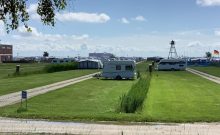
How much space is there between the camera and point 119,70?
53.2m

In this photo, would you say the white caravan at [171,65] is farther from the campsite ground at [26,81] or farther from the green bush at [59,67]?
the campsite ground at [26,81]

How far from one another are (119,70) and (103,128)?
125ft

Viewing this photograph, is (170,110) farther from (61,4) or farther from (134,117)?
(61,4)

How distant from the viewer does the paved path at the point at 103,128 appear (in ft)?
46.9

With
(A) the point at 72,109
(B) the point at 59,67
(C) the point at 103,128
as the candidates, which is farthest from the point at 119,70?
(C) the point at 103,128

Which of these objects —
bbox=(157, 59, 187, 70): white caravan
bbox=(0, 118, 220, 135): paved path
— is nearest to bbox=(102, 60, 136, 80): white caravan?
bbox=(157, 59, 187, 70): white caravan

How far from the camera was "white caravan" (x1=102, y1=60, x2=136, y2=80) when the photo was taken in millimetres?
52906

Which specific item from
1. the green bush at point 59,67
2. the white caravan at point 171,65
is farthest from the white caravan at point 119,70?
the white caravan at point 171,65

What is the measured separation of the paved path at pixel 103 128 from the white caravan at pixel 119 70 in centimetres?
3637

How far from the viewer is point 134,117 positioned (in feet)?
57.3

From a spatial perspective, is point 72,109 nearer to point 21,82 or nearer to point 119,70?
point 21,82

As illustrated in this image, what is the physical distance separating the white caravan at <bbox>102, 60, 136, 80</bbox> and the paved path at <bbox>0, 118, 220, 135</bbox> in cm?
3637

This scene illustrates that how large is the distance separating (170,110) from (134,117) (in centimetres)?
502

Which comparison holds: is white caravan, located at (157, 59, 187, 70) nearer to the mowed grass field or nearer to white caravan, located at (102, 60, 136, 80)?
white caravan, located at (102, 60, 136, 80)
